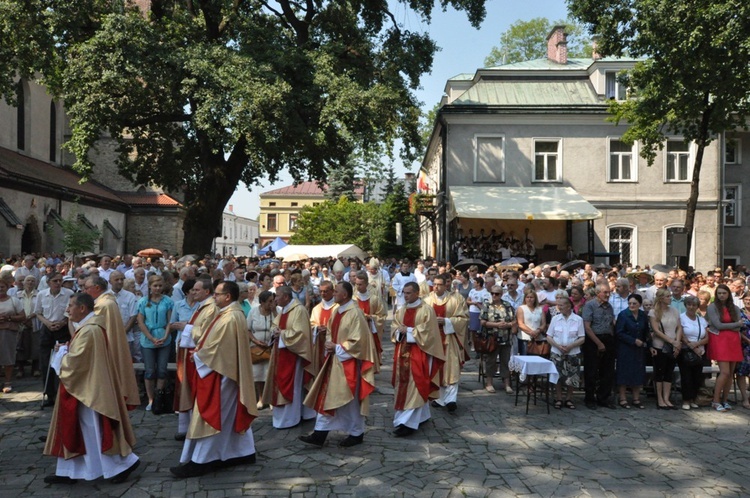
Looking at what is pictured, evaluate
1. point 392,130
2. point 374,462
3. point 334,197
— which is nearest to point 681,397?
point 374,462

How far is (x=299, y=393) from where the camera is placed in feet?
26.6

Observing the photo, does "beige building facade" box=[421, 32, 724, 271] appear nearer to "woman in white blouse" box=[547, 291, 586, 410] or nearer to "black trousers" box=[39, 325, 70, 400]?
"woman in white blouse" box=[547, 291, 586, 410]

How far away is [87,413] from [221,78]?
14.4 meters

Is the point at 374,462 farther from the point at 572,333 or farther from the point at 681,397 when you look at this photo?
the point at 681,397

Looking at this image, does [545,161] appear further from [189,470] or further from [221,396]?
[189,470]

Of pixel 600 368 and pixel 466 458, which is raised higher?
pixel 600 368

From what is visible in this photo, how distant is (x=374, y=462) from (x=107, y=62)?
16.1 metres

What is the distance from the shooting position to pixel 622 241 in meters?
28.5

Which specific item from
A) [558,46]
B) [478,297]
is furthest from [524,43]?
[478,297]

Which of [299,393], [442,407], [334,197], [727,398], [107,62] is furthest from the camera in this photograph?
[334,197]

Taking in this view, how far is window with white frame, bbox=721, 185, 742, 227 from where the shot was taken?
31.7 metres

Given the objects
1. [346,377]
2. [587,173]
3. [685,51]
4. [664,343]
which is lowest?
[346,377]

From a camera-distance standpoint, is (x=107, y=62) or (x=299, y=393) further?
(x=107, y=62)

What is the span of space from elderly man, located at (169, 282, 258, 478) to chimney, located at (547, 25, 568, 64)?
30402 millimetres
